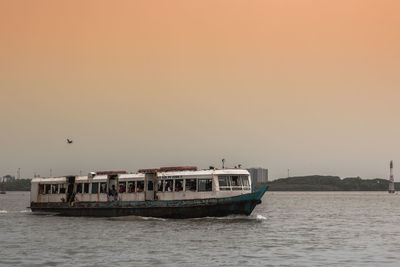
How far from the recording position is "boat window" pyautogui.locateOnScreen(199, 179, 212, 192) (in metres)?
50.0

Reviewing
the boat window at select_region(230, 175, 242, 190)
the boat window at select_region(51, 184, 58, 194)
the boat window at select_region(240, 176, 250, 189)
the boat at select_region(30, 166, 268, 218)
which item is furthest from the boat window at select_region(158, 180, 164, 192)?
the boat window at select_region(51, 184, 58, 194)

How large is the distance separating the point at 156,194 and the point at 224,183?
257 inches

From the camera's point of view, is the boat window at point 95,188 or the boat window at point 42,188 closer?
the boat window at point 95,188

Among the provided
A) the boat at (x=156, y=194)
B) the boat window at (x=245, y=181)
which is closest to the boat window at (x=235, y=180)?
the boat at (x=156, y=194)

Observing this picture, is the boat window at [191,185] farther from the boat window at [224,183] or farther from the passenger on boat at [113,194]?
the passenger on boat at [113,194]

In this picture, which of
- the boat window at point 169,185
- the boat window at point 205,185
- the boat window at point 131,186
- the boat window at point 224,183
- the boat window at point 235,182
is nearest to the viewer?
the boat window at point 224,183

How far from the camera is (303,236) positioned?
45281 mm

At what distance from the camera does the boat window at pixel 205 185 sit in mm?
50000

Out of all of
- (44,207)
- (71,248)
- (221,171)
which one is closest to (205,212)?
(221,171)

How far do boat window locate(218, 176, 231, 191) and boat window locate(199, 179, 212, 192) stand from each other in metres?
0.82

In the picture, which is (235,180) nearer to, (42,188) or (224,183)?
(224,183)

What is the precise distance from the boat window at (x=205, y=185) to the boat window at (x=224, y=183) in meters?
0.82

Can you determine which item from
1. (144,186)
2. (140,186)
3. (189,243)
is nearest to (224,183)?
(144,186)

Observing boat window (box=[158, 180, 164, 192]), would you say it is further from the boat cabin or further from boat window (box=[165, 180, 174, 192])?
boat window (box=[165, 180, 174, 192])
